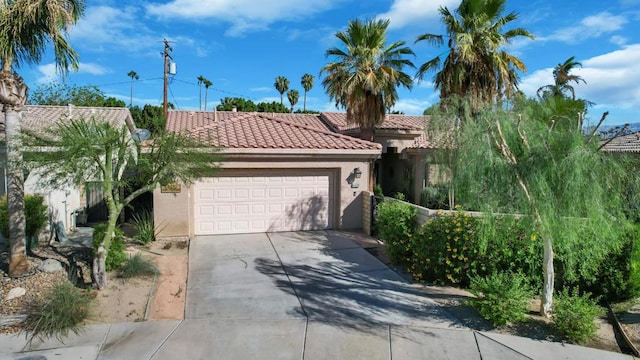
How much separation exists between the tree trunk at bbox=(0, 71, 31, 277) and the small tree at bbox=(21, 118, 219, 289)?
0.94 feet

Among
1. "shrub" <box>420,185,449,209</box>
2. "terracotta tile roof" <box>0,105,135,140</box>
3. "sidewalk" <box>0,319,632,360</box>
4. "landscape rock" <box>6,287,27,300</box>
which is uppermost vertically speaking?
"terracotta tile roof" <box>0,105,135,140</box>

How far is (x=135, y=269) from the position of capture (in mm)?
8633

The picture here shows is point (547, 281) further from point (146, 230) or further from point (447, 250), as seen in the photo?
point (146, 230)

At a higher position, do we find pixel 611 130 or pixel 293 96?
pixel 293 96

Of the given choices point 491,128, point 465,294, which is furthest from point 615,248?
point 491,128

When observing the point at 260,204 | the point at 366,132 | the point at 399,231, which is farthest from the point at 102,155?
the point at 366,132

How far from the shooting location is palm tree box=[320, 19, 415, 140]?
15.6 m

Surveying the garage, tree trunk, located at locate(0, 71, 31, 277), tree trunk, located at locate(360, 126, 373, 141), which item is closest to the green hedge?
the garage

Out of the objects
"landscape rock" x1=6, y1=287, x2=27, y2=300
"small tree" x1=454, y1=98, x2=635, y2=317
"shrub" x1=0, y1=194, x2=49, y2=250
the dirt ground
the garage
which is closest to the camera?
"small tree" x1=454, y1=98, x2=635, y2=317

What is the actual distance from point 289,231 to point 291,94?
4191cm

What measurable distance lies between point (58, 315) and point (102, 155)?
3026mm

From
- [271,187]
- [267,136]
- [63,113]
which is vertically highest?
[63,113]

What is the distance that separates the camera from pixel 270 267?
972cm

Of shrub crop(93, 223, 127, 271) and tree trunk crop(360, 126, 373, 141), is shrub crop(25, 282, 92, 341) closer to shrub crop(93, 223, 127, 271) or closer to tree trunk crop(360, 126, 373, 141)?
shrub crop(93, 223, 127, 271)
